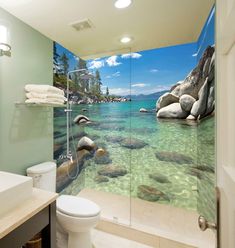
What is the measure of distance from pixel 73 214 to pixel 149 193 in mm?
1290

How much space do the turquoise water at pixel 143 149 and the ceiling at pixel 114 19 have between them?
0.87 m

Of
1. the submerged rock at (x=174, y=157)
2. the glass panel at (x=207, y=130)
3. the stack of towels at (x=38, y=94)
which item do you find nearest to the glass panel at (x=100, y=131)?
the submerged rock at (x=174, y=157)

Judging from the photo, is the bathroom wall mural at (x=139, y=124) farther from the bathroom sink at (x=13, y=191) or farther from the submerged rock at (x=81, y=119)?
the bathroom sink at (x=13, y=191)

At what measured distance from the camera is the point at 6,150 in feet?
4.93

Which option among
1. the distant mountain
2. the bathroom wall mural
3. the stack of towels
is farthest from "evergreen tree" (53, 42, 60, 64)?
the distant mountain

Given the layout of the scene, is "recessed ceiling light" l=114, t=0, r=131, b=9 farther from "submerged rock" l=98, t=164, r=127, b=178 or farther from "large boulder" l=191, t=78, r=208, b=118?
"submerged rock" l=98, t=164, r=127, b=178

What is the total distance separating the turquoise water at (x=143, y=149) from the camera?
2.21 meters

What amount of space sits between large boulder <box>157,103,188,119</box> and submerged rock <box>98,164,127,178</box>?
Answer: 1.01 m

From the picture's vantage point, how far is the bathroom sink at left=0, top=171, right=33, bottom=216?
0.93 metres

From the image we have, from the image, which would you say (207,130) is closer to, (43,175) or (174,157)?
(174,157)

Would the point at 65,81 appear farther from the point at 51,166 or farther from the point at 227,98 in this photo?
the point at 227,98

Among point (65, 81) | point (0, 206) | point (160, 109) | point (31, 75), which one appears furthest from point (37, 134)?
point (160, 109)

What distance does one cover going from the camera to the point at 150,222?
1988 mm

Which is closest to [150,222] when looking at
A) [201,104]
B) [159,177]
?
[159,177]
